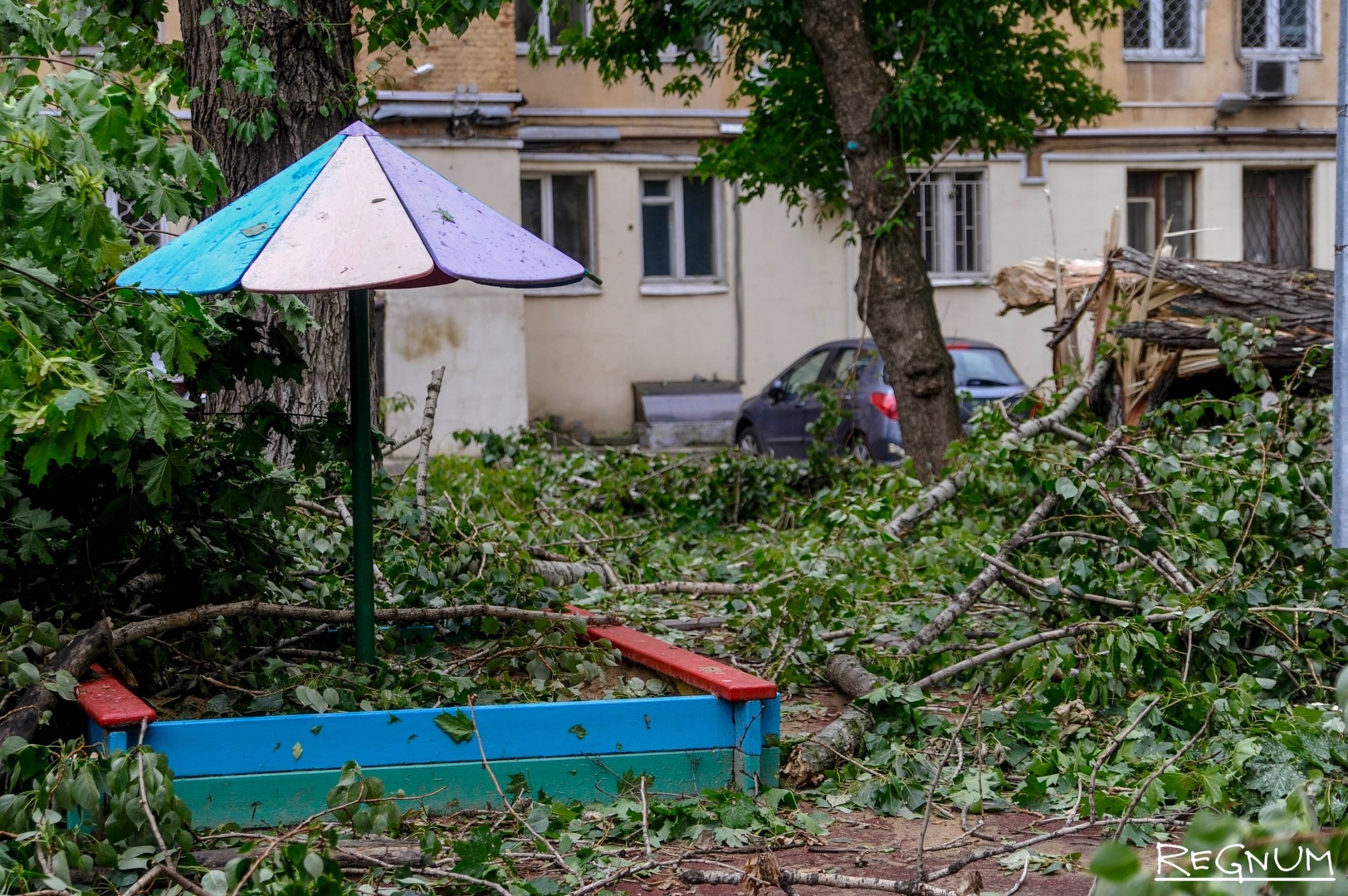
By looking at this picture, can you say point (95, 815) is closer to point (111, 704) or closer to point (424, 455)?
point (111, 704)

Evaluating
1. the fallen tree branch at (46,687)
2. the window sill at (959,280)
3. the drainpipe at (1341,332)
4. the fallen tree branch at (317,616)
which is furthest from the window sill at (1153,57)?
the fallen tree branch at (46,687)

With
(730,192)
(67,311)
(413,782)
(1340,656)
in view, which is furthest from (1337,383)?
(730,192)

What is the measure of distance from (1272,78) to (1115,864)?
21.8m

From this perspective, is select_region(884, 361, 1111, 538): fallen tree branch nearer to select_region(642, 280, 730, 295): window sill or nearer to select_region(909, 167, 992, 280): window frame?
select_region(642, 280, 730, 295): window sill

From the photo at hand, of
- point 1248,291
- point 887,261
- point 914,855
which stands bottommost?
point 914,855

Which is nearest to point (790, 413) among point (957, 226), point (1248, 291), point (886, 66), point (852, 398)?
point (852, 398)

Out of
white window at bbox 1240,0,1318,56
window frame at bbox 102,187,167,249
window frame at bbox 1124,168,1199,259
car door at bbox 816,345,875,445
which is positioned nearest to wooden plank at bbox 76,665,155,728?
window frame at bbox 102,187,167,249

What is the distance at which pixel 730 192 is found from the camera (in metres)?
19.6

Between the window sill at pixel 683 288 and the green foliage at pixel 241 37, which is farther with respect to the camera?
the window sill at pixel 683 288

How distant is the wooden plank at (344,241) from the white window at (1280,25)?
65.9ft

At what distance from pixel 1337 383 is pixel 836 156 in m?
6.57

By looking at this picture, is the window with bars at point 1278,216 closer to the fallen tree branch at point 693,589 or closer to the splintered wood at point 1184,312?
the splintered wood at point 1184,312

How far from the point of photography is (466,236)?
3891mm

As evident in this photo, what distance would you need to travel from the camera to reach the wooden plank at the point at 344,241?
357 cm
